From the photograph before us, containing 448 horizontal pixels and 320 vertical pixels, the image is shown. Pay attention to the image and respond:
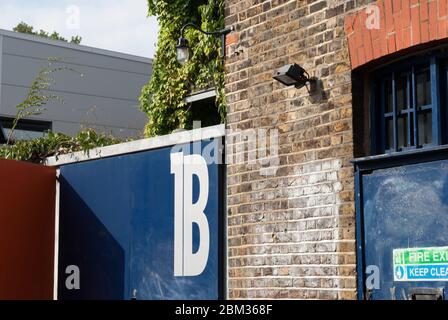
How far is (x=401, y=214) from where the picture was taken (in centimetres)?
553

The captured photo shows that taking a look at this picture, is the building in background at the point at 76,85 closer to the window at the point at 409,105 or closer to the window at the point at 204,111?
the window at the point at 204,111

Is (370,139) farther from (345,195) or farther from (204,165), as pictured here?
(204,165)

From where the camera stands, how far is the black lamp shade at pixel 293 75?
20.5 feet

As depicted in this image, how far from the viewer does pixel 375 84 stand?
5973 millimetres

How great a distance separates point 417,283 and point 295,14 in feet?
7.71

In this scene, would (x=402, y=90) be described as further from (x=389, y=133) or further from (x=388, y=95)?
(x=389, y=133)

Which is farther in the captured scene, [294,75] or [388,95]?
[294,75]

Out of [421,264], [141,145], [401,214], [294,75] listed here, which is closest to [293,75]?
[294,75]

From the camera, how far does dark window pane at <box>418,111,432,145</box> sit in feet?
18.2

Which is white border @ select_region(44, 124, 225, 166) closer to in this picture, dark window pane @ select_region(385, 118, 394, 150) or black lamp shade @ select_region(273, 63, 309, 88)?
black lamp shade @ select_region(273, 63, 309, 88)

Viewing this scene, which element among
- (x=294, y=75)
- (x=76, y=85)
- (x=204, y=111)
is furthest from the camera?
(x=76, y=85)

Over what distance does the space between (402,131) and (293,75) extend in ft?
3.21
